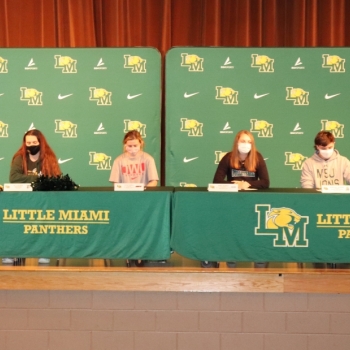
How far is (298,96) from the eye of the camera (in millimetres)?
6039

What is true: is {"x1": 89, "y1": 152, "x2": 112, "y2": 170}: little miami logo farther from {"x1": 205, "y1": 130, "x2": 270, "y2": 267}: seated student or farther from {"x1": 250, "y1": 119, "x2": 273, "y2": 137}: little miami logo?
{"x1": 205, "y1": 130, "x2": 270, "y2": 267}: seated student

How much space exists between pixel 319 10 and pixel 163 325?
4.72 metres

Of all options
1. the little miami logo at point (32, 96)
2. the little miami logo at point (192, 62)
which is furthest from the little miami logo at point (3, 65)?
the little miami logo at point (192, 62)

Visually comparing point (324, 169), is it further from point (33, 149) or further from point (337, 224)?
point (33, 149)

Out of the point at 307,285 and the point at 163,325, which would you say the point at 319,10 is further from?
the point at 163,325

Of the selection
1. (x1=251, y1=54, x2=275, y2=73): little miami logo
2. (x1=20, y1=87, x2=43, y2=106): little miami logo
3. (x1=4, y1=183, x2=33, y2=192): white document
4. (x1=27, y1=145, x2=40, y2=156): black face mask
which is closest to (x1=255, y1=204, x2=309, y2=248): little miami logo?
(x1=4, y1=183, x2=33, y2=192): white document

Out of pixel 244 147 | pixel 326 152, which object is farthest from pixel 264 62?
pixel 244 147

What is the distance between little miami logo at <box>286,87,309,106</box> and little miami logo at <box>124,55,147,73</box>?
5.52ft

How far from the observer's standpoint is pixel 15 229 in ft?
11.1

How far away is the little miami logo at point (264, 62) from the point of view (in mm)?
6043

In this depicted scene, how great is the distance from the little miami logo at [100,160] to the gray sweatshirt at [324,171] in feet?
8.48

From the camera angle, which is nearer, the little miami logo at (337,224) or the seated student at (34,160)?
the little miami logo at (337,224)

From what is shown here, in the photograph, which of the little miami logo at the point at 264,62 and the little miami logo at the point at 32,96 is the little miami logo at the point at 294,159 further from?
the little miami logo at the point at 32,96

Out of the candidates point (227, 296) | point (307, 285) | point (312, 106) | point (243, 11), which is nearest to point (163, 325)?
point (227, 296)
